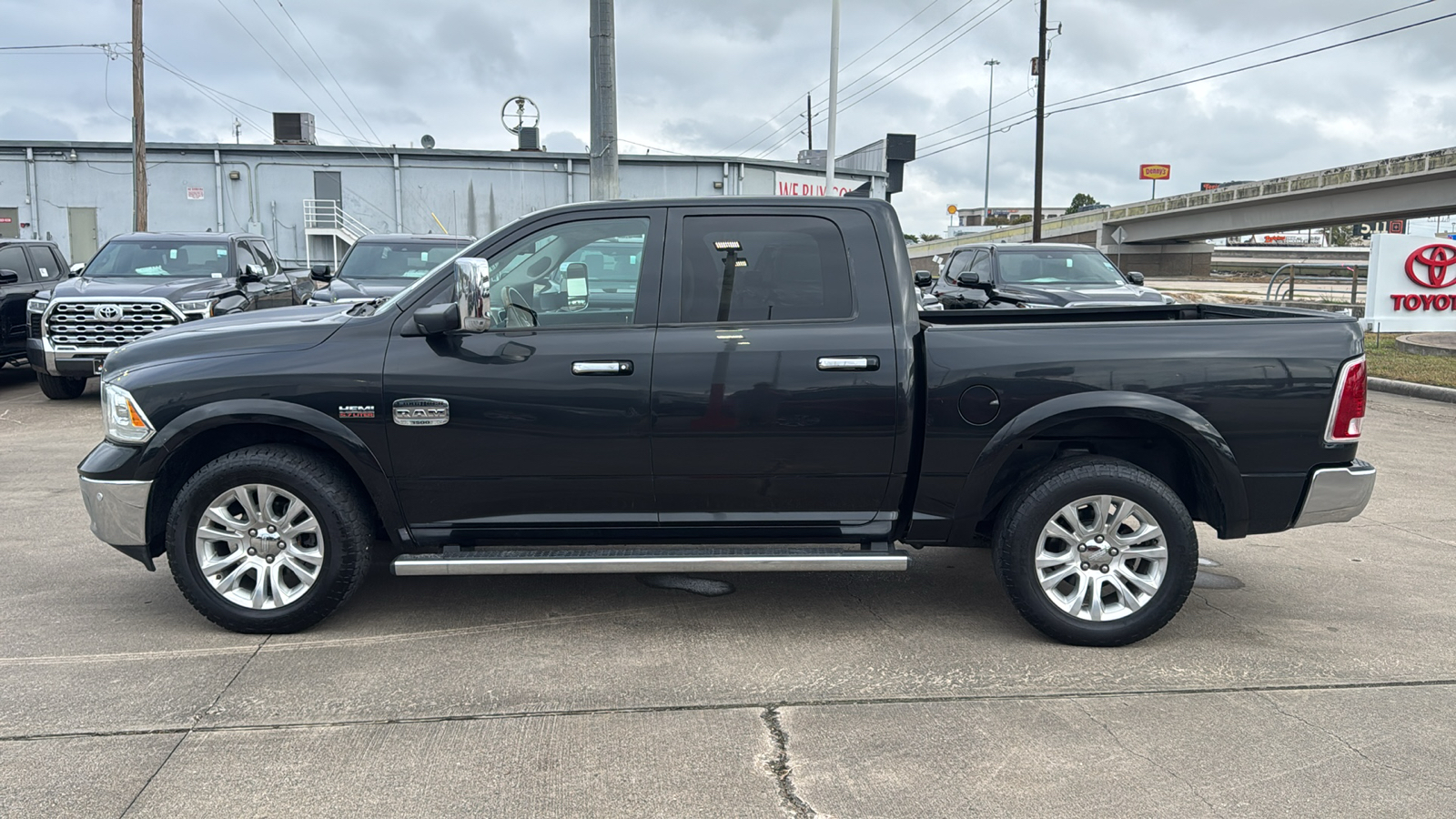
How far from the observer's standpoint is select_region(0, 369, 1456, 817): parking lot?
3.29 metres

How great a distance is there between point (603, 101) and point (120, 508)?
7.54 metres

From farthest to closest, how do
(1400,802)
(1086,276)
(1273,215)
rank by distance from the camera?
1. (1273,215)
2. (1086,276)
3. (1400,802)

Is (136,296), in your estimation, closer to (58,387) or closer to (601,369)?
(58,387)

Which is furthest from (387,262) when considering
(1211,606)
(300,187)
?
(300,187)

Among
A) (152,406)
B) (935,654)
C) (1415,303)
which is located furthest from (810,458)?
(1415,303)

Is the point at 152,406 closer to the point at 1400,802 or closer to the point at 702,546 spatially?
the point at 702,546

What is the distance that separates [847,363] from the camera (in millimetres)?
4480

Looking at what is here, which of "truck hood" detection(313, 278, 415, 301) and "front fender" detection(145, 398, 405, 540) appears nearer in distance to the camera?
"front fender" detection(145, 398, 405, 540)

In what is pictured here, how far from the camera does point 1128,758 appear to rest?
11.6 ft

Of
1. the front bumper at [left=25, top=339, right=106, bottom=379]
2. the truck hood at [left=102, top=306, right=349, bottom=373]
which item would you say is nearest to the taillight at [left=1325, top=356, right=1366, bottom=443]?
the truck hood at [left=102, top=306, right=349, bottom=373]

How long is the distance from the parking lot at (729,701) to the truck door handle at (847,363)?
1.19 m

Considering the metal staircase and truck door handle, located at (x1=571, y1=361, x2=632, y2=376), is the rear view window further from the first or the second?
the metal staircase

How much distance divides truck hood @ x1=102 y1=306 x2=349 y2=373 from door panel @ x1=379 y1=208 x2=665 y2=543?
0.40 meters

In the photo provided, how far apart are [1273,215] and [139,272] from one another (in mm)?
52618
